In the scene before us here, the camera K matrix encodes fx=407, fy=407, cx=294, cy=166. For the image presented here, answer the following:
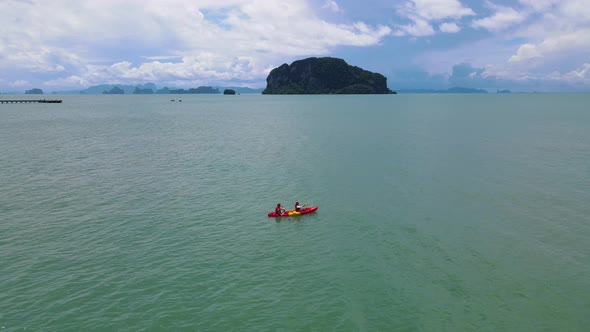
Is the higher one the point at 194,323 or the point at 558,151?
the point at 558,151

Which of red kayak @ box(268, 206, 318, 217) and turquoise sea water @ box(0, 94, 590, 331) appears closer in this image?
turquoise sea water @ box(0, 94, 590, 331)

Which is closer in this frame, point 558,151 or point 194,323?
point 194,323

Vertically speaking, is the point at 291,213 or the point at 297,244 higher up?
the point at 291,213

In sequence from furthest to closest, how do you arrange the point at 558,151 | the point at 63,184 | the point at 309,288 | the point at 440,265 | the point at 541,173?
the point at 558,151 → the point at 541,173 → the point at 63,184 → the point at 440,265 → the point at 309,288

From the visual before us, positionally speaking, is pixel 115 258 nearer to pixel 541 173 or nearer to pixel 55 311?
pixel 55 311

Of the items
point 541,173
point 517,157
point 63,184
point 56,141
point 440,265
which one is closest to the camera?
point 440,265

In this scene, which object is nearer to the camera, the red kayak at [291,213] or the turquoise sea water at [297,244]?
the turquoise sea water at [297,244]

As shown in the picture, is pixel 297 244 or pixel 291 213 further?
pixel 291 213

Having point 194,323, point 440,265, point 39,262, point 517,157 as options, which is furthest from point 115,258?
point 517,157
